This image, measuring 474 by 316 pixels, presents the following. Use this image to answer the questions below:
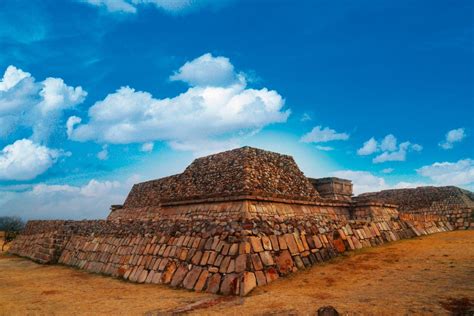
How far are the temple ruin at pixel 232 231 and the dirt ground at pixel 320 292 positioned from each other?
1.60ft

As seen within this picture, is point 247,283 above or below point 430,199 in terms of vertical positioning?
below

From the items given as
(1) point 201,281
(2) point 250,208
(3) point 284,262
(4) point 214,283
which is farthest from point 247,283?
(2) point 250,208

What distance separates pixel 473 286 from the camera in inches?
214

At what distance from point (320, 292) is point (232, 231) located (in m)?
2.48

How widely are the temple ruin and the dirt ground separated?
0.49 m

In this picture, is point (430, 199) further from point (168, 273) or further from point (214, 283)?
point (214, 283)

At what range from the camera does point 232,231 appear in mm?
7723

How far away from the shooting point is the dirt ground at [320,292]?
5.01 metres

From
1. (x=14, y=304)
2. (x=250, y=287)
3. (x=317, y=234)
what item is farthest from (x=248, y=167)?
(x=14, y=304)

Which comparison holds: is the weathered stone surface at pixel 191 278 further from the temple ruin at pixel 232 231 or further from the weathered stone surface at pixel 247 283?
the weathered stone surface at pixel 247 283

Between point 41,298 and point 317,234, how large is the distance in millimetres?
7146

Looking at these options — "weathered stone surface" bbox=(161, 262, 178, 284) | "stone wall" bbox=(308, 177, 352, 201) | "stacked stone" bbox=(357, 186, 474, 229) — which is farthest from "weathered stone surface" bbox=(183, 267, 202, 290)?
"stacked stone" bbox=(357, 186, 474, 229)

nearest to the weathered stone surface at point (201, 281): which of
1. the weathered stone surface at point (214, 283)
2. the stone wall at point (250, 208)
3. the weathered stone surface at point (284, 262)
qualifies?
the weathered stone surface at point (214, 283)

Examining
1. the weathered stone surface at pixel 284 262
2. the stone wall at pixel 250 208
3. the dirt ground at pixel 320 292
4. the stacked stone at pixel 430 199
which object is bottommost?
the dirt ground at pixel 320 292
